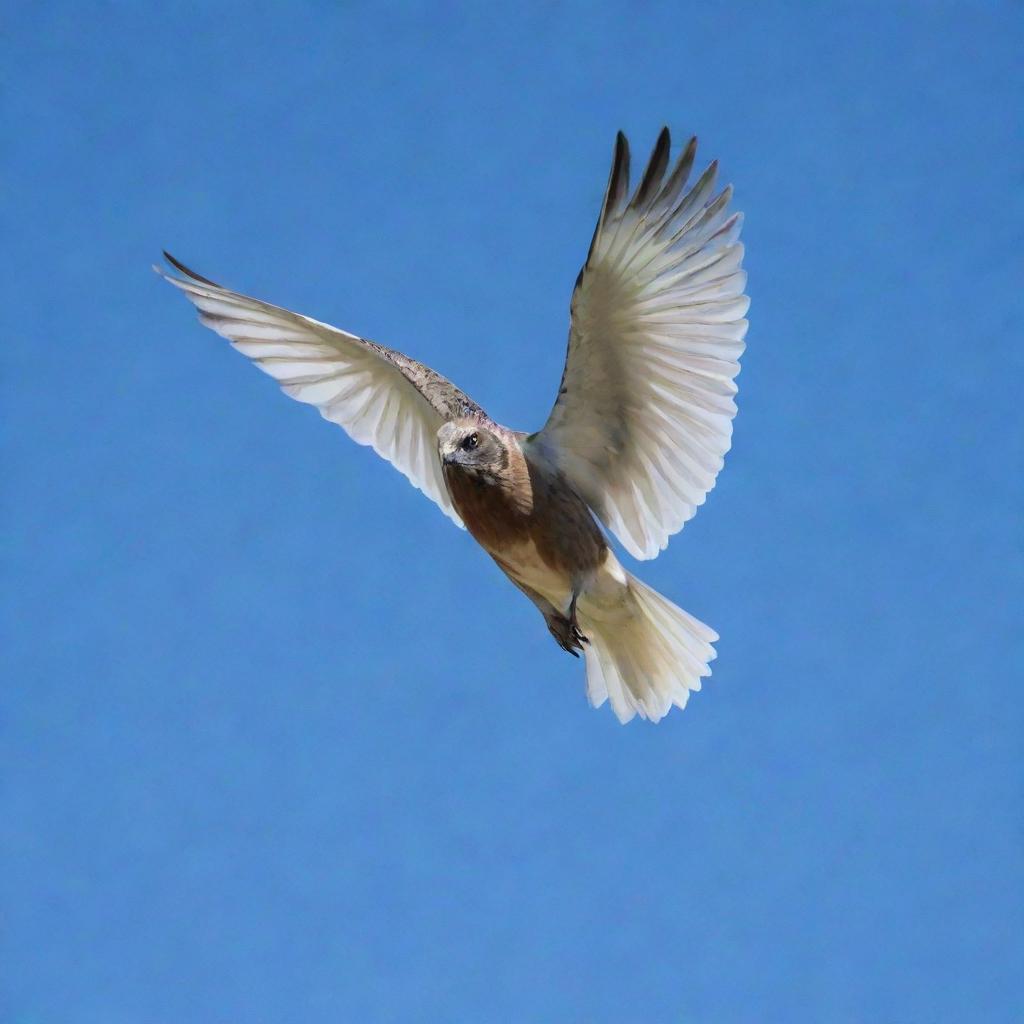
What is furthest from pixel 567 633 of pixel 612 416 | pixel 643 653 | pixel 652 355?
pixel 652 355

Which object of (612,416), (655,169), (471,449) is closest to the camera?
(655,169)

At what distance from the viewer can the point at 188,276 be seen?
22.6 ft

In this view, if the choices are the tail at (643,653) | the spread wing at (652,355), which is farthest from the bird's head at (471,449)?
the tail at (643,653)

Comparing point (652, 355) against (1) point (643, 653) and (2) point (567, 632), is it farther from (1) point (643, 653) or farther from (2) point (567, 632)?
(1) point (643, 653)

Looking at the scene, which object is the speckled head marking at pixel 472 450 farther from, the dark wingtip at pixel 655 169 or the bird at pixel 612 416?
the dark wingtip at pixel 655 169

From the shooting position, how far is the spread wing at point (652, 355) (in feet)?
18.6

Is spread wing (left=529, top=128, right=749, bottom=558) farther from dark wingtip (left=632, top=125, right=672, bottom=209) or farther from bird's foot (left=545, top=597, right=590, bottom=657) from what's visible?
bird's foot (left=545, top=597, right=590, bottom=657)

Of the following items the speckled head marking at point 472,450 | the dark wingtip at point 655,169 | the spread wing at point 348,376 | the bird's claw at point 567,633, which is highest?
the spread wing at point 348,376

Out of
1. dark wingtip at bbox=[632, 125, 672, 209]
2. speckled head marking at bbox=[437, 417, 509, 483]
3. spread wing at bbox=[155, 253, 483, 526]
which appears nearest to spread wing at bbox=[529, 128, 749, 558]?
dark wingtip at bbox=[632, 125, 672, 209]

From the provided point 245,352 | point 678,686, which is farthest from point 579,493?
point 245,352

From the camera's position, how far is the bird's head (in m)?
5.90

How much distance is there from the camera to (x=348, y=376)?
7.29 metres

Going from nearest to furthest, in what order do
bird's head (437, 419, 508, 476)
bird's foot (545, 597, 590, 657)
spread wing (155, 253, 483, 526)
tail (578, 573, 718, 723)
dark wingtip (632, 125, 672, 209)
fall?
dark wingtip (632, 125, 672, 209) < bird's head (437, 419, 508, 476) < bird's foot (545, 597, 590, 657) < tail (578, 573, 718, 723) < spread wing (155, 253, 483, 526)

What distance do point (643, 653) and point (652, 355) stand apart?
54.6 inches
